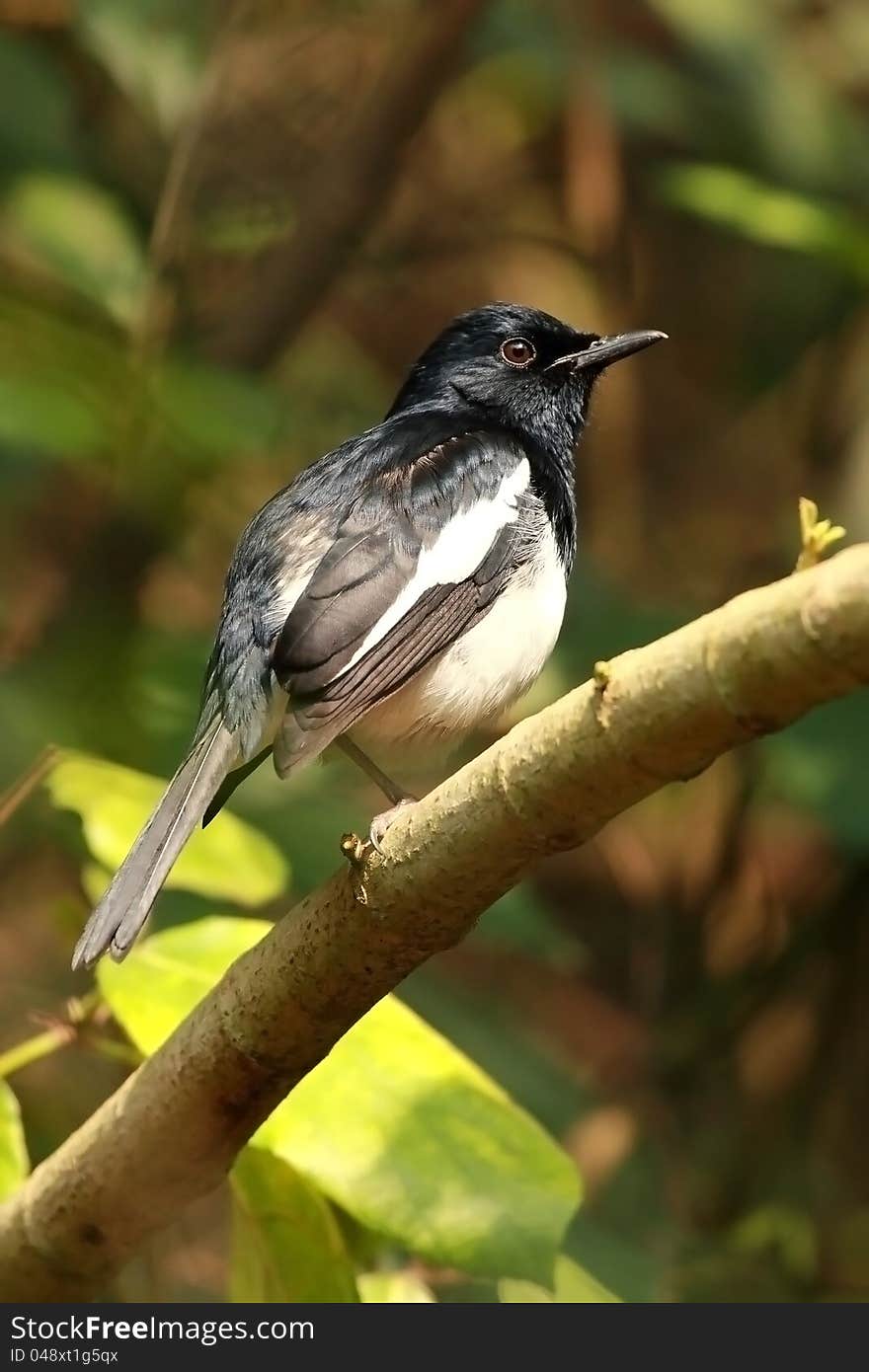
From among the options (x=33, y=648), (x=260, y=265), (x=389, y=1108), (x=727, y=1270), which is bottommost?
(x=727, y=1270)

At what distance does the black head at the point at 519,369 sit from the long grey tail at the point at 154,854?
44.6 inches

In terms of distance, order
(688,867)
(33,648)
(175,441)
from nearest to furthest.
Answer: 1. (175,441)
2. (33,648)
3. (688,867)

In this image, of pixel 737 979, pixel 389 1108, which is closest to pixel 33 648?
pixel 737 979

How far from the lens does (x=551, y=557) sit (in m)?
3.09

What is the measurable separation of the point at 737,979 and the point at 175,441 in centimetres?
234

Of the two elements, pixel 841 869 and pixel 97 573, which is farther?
pixel 841 869

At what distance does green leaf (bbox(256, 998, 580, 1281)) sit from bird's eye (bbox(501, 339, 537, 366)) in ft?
5.77

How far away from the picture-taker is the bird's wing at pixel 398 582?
2.58 m

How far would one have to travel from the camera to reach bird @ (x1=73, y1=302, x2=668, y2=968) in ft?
8.44

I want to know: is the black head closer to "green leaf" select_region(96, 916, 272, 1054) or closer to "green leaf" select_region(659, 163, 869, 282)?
"green leaf" select_region(659, 163, 869, 282)

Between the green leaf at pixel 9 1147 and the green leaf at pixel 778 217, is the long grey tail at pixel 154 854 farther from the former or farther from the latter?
the green leaf at pixel 778 217

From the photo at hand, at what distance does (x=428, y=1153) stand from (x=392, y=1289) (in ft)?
1.40

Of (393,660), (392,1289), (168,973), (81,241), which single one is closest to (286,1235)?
(392,1289)

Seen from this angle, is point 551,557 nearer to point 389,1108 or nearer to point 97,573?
point 389,1108
